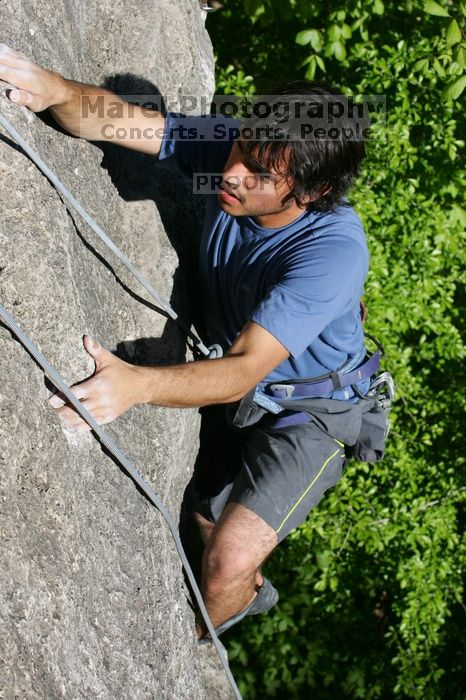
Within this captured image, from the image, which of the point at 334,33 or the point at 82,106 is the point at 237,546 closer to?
the point at 82,106

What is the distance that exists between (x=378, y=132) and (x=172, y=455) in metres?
2.62

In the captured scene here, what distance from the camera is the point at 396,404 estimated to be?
17.9ft

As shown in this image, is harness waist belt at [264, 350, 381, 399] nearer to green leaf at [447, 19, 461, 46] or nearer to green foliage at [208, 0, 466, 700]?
green leaf at [447, 19, 461, 46]

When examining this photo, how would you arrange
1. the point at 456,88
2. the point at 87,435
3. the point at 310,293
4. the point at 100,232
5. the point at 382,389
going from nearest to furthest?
1. the point at 87,435
2. the point at 100,232
3. the point at 310,293
4. the point at 382,389
5. the point at 456,88

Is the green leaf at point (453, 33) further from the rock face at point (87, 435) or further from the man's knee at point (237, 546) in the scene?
the man's knee at point (237, 546)

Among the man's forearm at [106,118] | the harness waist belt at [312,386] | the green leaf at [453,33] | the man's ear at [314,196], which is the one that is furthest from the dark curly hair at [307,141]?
the green leaf at [453,33]

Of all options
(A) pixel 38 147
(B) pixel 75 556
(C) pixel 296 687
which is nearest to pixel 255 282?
(A) pixel 38 147

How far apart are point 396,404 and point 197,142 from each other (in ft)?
9.29

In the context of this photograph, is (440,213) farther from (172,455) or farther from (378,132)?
(172,455)

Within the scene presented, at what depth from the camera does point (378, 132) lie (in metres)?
4.82

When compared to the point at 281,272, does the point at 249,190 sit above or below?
above

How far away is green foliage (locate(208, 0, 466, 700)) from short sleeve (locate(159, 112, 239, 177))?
1536mm

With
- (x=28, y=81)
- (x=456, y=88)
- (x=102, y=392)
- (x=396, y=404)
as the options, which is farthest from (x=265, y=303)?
(x=396, y=404)

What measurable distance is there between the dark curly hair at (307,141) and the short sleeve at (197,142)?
0.50 ft
